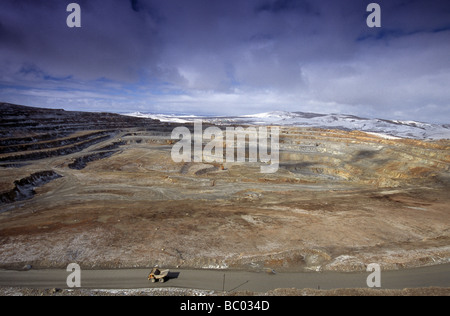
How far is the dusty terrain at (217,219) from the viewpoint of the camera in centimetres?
1396

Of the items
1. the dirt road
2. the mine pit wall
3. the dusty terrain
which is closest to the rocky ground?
the dirt road

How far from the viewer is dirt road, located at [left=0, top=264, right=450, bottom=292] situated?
11.8 m

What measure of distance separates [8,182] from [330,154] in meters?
64.8

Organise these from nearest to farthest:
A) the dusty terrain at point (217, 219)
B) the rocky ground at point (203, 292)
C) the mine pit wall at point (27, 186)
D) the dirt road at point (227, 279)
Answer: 1. the rocky ground at point (203, 292)
2. the dirt road at point (227, 279)
3. the dusty terrain at point (217, 219)
4. the mine pit wall at point (27, 186)

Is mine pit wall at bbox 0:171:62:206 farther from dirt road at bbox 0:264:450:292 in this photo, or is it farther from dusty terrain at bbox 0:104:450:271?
dirt road at bbox 0:264:450:292

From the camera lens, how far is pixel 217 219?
63.1 ft

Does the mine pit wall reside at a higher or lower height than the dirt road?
higher

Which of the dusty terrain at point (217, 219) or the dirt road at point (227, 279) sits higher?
the dusty terrain at point (217, 219)

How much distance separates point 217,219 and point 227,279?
6.98 metres

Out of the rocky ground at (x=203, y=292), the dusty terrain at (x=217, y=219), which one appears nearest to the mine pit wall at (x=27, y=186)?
the dusty terrain at (x=217, y=219)

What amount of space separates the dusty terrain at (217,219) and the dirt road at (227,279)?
0.57 metres

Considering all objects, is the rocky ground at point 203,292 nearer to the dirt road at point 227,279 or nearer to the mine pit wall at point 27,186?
the dirt road at point 227,279

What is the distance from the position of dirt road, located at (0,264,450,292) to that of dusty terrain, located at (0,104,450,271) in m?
0.57
